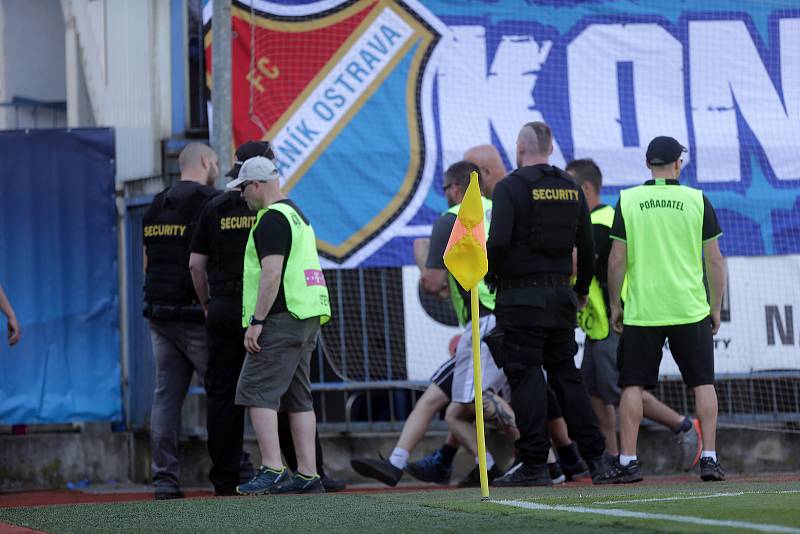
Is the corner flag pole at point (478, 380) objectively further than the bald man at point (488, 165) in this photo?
No

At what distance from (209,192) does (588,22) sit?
3.33 m

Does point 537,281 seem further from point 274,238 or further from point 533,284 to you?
point 274,238

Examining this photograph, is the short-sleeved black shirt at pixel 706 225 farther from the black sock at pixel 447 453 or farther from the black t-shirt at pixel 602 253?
the black sock at pixel 447 453

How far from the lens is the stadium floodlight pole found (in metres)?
9.15

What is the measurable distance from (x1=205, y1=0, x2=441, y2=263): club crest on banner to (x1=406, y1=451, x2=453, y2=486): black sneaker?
1736 mm

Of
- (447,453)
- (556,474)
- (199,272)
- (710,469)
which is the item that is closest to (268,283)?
(199,272)

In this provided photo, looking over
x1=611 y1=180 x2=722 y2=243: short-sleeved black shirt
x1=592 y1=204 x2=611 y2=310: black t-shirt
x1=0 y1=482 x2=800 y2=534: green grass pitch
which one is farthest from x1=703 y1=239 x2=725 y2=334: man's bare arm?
x1=0 y1=482 x2=800 y2=534: green grass pitch

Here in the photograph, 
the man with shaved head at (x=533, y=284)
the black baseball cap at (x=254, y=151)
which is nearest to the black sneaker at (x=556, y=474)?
the man with shaved head at (x=533, y=284)

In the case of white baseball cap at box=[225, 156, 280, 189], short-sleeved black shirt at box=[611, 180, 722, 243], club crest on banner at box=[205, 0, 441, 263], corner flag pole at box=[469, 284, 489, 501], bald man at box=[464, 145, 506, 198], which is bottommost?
corner flag pole at box=[469, 284, 489, 501]

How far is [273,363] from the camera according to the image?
7.42 metres

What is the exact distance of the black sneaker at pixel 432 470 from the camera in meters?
8.47

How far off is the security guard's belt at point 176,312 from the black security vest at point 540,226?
6.12 ft

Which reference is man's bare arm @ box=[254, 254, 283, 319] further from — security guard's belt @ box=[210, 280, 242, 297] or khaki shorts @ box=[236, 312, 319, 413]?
security guard's belt @ box=[210, 280, 242, 297]

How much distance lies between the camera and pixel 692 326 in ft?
24.7
